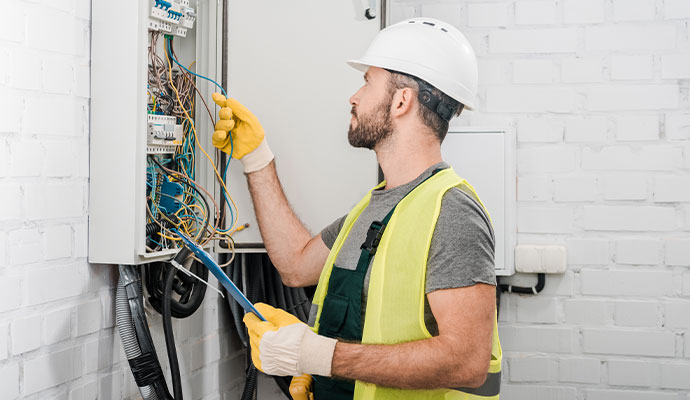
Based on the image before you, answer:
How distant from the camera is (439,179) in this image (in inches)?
58.2

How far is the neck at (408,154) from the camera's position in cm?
157

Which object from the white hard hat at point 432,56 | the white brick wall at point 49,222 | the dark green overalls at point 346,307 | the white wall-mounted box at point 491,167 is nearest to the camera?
the white brick wall at point 49,222

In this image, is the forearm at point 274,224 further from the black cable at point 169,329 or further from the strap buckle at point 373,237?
the strap buckle at point 373,237

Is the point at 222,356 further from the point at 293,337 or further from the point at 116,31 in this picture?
the point at 116,31

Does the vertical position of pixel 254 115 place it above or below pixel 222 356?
above

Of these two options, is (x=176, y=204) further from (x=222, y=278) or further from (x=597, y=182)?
(x=597, y=182)

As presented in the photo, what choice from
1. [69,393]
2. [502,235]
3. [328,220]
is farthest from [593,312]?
[69,393]

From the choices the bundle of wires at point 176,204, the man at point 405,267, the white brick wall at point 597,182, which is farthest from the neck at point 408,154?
the white brick wall at point 597,182

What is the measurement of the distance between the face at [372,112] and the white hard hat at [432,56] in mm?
49

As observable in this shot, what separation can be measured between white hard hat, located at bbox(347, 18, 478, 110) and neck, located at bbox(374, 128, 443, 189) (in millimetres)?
130

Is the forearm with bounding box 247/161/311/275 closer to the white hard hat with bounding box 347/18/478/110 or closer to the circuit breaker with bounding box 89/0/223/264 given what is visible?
the circuit breaker with bounding box 89/0/223/264

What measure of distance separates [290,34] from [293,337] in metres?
0.91

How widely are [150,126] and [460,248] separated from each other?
2.57ft

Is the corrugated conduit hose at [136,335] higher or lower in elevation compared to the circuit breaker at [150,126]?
lower
